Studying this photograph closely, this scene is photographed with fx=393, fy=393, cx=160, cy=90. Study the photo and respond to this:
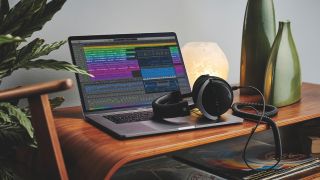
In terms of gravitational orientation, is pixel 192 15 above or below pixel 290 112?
above

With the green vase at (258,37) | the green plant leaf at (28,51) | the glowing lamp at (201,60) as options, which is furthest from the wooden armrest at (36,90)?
the green vase at (258,37)

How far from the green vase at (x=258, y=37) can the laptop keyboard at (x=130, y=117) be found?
1.47ft

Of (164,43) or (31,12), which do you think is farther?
(164,43)

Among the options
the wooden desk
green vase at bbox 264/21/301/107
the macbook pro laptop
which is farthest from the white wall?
green vase at bbox 264/21/301/107

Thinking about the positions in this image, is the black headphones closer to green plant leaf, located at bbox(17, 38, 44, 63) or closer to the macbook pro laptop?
the macbook pro laptop

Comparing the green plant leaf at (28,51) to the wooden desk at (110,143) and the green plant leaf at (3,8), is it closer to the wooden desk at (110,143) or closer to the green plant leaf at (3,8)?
the green plant leaf at (3,8)

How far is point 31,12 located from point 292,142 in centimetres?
96

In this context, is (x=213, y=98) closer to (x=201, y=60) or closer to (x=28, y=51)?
(x=201, y=60)

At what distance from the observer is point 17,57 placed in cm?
89

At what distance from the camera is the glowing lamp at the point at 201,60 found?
130cm

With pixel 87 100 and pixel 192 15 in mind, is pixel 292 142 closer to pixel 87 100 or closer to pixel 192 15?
pixel 192 15

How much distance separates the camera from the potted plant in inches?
32.9

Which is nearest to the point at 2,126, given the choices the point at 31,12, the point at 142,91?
the point at 31,12

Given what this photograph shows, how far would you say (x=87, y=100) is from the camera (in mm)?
1075
